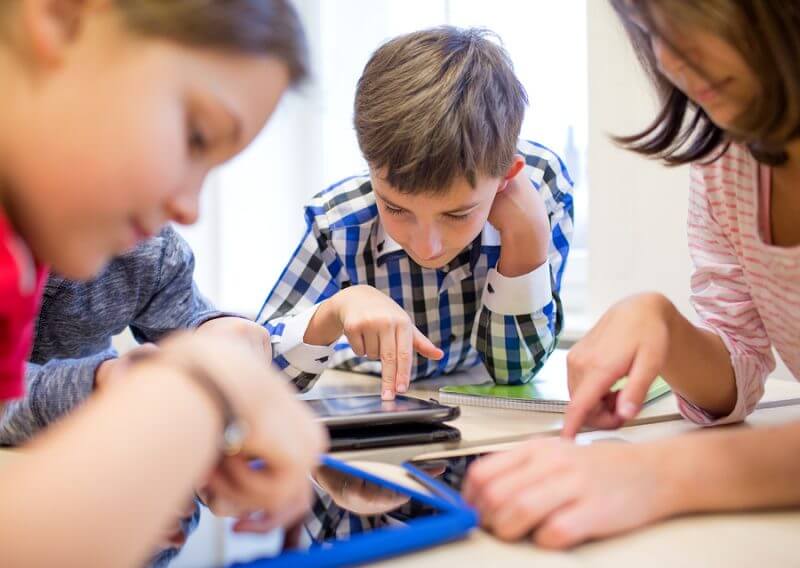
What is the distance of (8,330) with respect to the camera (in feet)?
1.57

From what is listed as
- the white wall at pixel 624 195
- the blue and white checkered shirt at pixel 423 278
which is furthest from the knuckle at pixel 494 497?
the white wall at pixel 624 195

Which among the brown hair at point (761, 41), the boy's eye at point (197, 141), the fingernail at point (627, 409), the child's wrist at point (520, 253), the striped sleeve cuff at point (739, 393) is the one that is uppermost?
the brown hair at point (761, 41)

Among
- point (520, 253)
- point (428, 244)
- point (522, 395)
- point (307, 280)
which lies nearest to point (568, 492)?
A: point (522, 395)

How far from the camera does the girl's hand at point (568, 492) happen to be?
0.42 m

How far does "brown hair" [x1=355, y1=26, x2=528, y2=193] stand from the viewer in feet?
2.94

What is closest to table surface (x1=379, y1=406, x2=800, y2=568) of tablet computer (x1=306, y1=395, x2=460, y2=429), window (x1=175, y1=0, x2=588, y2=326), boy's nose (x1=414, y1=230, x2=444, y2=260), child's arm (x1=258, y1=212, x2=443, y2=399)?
tablet computer (x1=306, y1=395, x2=460, y2=429)

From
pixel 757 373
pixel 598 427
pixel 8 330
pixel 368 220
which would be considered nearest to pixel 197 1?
pixel 8 330

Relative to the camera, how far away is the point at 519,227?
3.43ft

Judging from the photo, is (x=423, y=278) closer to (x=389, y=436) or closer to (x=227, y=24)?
(x=389, y=436)

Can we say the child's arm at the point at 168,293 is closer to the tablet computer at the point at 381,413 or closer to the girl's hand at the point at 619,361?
the tablet computer at the point at 381,413

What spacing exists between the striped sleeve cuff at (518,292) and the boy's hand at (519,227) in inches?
0.5

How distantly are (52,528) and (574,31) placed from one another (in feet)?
5.66

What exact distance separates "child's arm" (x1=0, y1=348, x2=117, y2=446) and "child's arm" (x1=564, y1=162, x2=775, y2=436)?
0.41 meters

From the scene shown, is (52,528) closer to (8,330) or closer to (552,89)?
(8,330)
